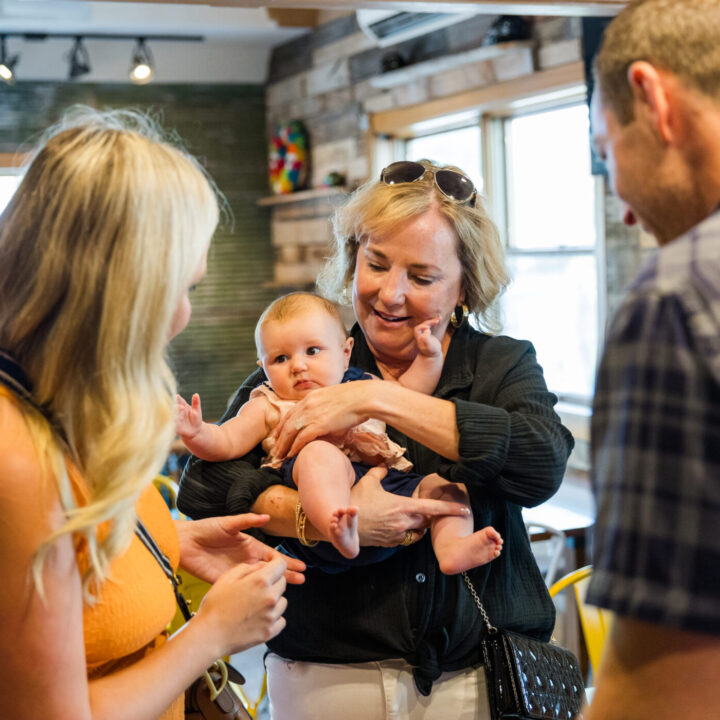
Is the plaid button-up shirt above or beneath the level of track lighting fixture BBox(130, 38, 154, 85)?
beneath

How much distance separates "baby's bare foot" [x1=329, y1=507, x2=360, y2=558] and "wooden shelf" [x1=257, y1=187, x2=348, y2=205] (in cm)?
480

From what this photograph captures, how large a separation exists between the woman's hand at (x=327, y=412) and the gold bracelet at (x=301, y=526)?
4.7 inches

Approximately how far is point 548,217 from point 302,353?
3258 mm

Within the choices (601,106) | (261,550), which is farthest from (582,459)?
(601,106)

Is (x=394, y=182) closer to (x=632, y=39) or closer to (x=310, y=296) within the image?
(x=310, y=296)

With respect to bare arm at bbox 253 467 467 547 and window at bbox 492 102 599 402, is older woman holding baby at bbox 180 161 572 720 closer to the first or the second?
bare arm at bbox 253 467 467 547

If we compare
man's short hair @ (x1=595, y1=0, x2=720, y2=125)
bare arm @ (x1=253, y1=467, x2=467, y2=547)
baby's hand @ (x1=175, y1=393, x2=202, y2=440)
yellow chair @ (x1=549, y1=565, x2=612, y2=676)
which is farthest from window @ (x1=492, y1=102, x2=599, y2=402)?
man's short hair @ (x1=595, y1=0, x2=720, y2=125)

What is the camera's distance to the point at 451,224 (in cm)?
179

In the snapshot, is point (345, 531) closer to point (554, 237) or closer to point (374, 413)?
point (374, 413)

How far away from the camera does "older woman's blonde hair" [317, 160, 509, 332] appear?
69.8 inches

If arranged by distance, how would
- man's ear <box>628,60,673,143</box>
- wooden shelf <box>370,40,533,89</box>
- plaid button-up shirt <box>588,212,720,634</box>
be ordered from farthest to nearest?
wooden shelf <box>370,40,533,89</box>, man's ear <box>628,60,673,143</box>, plaid button-up shirt <box>588,212,720,634</box>

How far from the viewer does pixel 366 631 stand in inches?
63.6

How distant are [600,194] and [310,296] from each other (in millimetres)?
2525

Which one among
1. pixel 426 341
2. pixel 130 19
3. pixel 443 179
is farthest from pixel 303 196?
pixel 426 341
